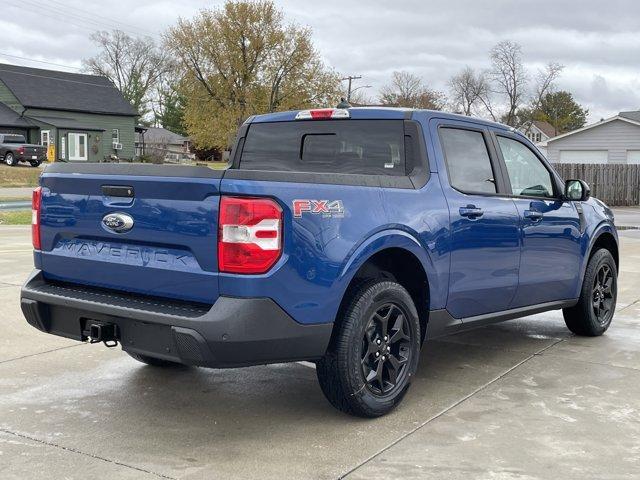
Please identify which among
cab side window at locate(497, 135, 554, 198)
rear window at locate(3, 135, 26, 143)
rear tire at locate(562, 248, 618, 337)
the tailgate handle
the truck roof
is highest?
rear window at locate(3, 135, 26, 143)

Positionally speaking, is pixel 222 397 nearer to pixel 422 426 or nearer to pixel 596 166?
pixel 422 426

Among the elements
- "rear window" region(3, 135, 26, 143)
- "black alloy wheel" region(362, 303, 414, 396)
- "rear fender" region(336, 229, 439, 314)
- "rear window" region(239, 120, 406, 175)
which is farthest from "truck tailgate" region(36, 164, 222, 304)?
"rear window" region(3, 135, 26, 143)

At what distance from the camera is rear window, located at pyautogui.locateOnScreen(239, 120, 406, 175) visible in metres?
5.10

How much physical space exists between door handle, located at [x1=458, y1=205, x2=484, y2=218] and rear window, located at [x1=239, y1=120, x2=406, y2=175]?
466 mm

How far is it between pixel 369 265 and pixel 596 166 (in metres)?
31.7

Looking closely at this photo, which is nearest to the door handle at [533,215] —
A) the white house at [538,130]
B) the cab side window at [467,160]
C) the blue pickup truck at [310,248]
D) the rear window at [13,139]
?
the blue pickup truck at [310,248]

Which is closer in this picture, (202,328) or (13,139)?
(202,328)

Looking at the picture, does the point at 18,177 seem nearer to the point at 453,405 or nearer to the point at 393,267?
the point at 393,267

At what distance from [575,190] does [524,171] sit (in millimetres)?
562

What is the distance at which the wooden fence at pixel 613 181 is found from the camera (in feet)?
110

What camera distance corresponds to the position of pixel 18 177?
3738 centimetres

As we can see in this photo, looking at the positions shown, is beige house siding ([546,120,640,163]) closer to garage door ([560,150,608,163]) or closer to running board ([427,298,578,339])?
garage door ([560,150,608,163])

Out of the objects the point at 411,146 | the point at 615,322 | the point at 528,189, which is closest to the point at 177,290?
the point at 411,146

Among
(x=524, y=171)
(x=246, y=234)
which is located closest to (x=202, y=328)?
(x=246, y=234)
